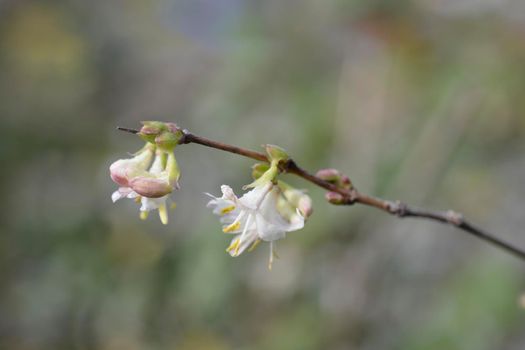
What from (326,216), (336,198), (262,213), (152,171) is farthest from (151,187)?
(326,216)

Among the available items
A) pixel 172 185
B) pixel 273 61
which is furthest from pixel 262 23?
pixel 172 185

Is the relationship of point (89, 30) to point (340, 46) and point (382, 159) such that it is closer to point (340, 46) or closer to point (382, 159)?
point (340, 46)

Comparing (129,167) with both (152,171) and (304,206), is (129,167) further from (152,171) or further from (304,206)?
(304,206)

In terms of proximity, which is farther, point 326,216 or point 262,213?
point 326,216

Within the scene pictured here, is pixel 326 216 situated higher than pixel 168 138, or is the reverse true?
pixel 168 138

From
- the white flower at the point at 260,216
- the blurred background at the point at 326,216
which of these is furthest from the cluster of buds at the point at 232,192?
the blurred background at the point at 326,216

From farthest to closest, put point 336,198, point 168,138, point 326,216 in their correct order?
point 326,216 < point 336,198 < point 168,138

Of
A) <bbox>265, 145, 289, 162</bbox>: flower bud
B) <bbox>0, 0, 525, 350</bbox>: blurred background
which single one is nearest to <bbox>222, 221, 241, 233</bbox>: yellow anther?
<bbox>265, 145, 289, 162</bbox>: flower bud

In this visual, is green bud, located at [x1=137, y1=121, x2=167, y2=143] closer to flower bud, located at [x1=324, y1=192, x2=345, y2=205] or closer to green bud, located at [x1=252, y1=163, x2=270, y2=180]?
green bud, located at [x1=252, y1=163, x2=270, y2=180]
